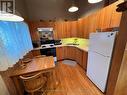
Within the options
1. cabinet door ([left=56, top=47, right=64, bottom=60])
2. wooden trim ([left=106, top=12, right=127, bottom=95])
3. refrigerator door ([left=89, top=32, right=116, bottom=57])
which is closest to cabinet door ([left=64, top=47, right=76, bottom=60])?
cabinet door ([left=56, top=47, right=64, bottom=60])

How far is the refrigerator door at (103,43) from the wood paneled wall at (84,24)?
34 centimetres

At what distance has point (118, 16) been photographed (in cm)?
167

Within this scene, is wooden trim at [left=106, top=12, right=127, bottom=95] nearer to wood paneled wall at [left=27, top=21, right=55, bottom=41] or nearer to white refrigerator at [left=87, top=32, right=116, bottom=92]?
white refrigerator at [left=87, top=32, right=116, bottom=92]

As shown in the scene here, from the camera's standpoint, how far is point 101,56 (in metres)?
1.92

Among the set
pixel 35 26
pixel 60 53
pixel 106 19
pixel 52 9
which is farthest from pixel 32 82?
pixel 52 9

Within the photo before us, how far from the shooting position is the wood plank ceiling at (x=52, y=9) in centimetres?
379

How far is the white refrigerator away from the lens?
1.68 m

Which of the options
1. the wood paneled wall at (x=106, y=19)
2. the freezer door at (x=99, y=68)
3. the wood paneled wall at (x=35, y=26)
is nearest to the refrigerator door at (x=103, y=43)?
the freezer door at (x=99, y=68)

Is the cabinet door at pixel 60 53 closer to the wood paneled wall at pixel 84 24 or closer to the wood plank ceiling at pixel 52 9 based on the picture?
the wood paneled wall at pixel 84 24

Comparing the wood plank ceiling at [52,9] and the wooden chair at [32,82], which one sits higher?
the wood plank ceiling at [52,9]

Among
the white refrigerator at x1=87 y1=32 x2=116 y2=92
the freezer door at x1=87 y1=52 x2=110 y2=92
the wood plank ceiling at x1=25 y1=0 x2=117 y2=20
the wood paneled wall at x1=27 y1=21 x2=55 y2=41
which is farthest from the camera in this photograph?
the wood plank ceiling at x1=25 y1=0 x2=117 y2=20

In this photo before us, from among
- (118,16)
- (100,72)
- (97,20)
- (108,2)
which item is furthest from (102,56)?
(108,2)

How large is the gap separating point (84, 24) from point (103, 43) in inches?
67.5

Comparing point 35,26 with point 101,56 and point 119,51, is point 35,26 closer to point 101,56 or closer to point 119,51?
point 101,56
